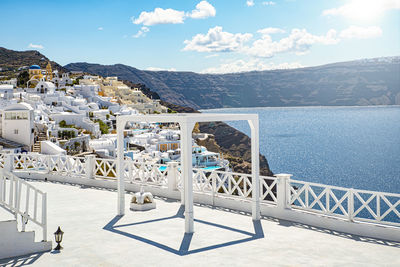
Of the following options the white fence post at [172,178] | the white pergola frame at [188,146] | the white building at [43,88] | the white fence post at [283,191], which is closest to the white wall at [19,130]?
the white fence post at [172,178]

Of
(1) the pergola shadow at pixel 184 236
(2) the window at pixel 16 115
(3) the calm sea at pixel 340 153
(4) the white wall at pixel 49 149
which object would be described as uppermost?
(2) the window at pixel 16 115

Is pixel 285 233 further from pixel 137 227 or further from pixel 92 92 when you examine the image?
pixel 92 92

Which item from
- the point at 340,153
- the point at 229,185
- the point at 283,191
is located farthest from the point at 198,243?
the point at 340,153

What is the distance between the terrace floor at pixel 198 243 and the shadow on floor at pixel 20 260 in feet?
0.03

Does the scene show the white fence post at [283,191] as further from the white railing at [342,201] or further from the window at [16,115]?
the window at [16,115]

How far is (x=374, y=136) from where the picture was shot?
12469cm

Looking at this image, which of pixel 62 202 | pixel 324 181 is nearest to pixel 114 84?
pixel 324 181

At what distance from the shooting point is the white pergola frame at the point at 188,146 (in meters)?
8.24

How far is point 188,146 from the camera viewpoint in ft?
27.2

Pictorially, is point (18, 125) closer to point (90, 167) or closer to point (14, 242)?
point (90, 167)

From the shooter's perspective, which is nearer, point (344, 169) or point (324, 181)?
point (324, 181)

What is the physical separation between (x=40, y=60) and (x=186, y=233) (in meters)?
196

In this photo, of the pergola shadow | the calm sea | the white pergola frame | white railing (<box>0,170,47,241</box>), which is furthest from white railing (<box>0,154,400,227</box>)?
the calm sea

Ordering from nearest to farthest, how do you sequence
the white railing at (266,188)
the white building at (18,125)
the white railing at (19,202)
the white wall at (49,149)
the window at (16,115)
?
the white railing at (19,202) → the white railing at (266,188) → the window at (16,115) → the white building at (18,125) → the white wall at (49,149)
